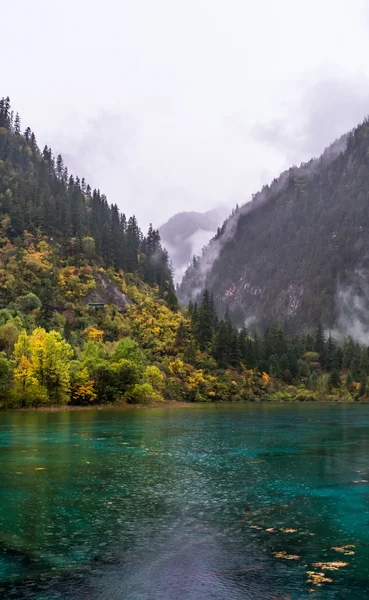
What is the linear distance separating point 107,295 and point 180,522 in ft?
545

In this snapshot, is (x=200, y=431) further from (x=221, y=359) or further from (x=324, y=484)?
(x=221, y=359)

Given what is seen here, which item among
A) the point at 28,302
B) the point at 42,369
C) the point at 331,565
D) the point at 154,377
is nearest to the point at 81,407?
the point at 42,369

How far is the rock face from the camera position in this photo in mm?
184000

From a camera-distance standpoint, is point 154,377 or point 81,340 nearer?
point 154,377

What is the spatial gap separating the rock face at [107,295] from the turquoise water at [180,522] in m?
134

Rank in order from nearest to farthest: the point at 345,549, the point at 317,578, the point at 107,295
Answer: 1. the point at 317,578
2. the point at 345,549
3. the point at 107,295

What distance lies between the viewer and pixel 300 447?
53.8m

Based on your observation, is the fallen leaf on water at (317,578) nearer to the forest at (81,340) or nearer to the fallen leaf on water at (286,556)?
the fallen leaf on water at (286,556)

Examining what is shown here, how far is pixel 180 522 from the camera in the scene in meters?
24.8

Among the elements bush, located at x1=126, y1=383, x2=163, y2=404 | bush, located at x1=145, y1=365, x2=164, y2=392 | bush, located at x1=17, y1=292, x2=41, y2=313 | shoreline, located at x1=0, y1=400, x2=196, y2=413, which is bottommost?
shoreline, located at x1=0, y1=400, x2=196, y2=413

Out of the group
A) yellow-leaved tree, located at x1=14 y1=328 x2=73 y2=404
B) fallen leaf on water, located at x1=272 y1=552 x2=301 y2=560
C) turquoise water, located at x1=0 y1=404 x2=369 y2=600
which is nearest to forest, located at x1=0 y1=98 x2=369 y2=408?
yellow-leaved tree, located at x1=14 y1=328 x2=73 y2=404

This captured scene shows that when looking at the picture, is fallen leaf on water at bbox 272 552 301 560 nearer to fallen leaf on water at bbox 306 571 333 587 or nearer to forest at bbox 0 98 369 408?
fallen leaf on water at bbox 306 571 333 587

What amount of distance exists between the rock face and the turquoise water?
134311 mm

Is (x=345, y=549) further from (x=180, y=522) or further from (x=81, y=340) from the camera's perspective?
(x=81, y=340)
